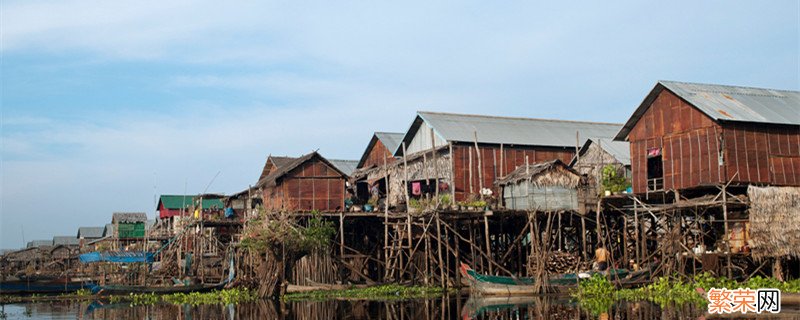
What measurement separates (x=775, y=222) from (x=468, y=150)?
1564cm

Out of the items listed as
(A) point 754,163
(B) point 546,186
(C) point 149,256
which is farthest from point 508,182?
(C) point 149,256

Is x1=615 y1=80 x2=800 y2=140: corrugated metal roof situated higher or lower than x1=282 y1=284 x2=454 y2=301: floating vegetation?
higher

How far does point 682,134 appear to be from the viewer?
105ft

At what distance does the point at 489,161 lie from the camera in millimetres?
41000

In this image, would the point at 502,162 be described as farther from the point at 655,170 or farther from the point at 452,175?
the point at 655,170

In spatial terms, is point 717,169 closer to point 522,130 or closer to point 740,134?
point 740,134

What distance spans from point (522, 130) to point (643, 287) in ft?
51.0

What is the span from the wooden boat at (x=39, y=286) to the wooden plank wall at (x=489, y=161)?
1744cm

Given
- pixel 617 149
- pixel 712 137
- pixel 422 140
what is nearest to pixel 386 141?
pixel 422 140

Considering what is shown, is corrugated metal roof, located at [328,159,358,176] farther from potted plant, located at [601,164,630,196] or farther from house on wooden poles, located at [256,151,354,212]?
potted plant, located at [601,164,630,196]

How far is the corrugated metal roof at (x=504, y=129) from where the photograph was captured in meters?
41.4

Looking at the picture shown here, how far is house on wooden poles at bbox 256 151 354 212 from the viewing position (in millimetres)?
37500

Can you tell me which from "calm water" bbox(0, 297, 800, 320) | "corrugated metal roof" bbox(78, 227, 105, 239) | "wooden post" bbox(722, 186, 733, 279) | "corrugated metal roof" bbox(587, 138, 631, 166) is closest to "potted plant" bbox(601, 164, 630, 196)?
"corrugated metal roof" bbox(587, 138, 631, 166)

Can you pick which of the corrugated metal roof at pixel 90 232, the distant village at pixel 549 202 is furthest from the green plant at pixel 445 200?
the corrugated metal roof at pixel 90 232
